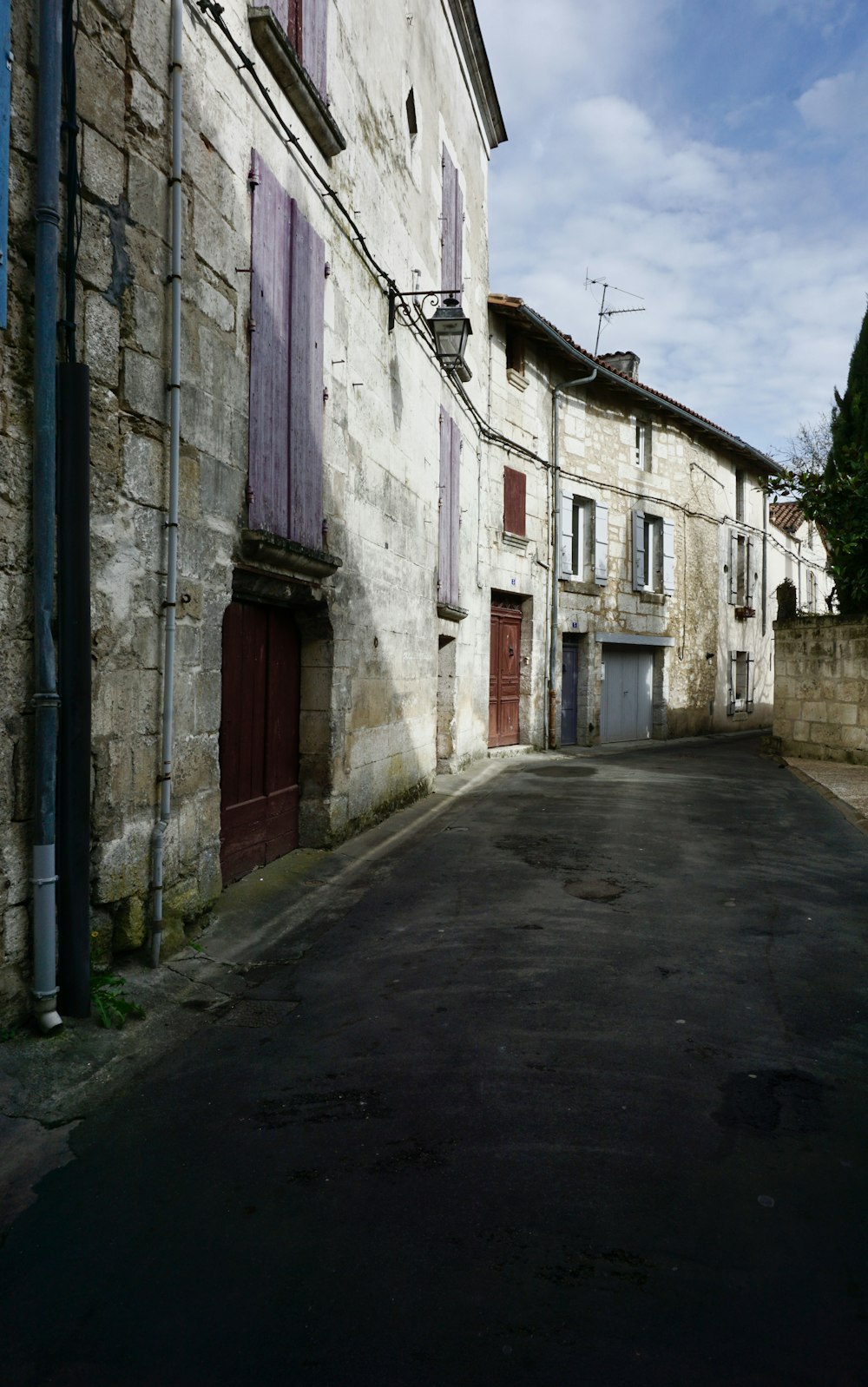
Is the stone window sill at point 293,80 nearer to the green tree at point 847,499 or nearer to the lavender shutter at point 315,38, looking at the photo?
the lavender shutter at point 315,38

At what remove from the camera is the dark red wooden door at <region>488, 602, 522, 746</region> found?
13594 mm

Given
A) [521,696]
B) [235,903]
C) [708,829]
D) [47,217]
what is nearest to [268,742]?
[235,903]

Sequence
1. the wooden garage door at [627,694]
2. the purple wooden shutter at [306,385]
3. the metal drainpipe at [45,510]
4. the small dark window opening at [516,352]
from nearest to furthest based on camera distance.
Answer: the metal drainpipe at [45,510] < the purple wooden shutter at [306,385] < the small dark window opening at [516,352] < the wooden garage door at [627,694]

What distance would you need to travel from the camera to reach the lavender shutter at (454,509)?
10.4 meters

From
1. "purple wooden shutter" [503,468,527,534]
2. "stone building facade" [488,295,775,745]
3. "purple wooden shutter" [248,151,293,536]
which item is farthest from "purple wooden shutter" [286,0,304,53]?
"purple wooden shutter" [503,468,527,534]

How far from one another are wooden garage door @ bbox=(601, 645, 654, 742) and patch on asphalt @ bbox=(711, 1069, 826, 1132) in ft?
43.7

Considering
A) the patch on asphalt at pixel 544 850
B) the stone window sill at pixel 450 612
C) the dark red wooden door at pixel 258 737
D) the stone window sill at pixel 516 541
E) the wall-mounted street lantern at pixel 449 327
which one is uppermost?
the wall-mounted street lantern at pixel 449 327

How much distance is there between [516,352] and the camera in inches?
547

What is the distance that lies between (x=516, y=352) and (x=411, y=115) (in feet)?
18.0

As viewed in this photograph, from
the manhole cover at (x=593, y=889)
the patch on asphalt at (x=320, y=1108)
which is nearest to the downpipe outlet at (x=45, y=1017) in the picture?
the patch on asphalt at (x=320, y=1108)

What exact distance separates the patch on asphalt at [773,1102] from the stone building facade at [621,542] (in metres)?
10.8

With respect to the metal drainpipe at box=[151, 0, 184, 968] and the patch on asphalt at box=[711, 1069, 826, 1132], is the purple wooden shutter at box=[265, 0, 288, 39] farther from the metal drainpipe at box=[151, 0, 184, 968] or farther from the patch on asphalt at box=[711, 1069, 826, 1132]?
the patch on asphalt at box=[711, 1069, 826, 1132]

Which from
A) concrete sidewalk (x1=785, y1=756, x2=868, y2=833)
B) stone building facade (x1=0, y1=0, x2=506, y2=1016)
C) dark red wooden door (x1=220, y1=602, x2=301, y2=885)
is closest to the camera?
stone building facade (x1=0, y1=0, x2=506, y2=1016)

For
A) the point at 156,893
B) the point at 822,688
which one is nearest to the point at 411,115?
the point at 156,893
